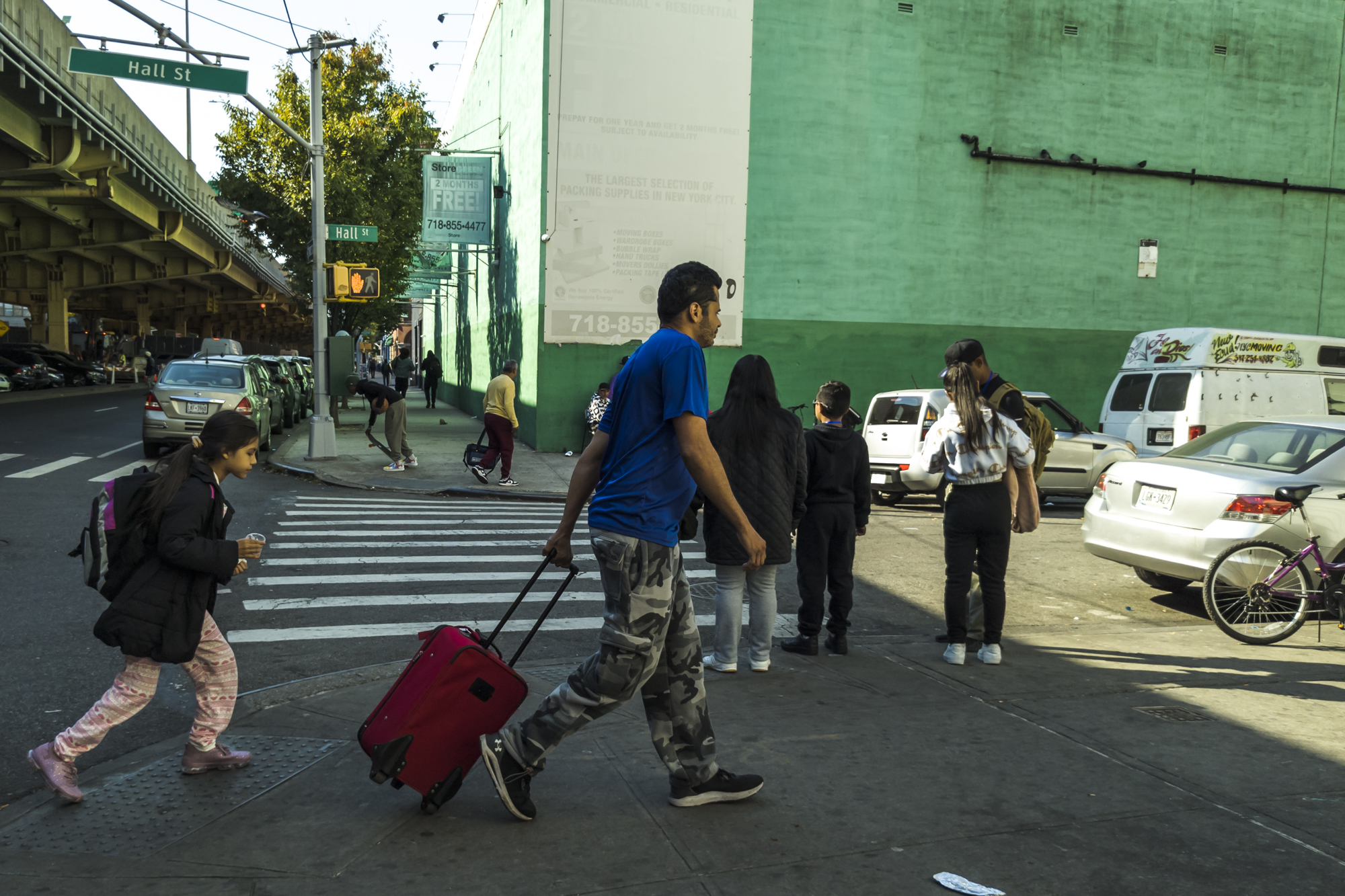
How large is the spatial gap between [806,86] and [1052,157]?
5600mm

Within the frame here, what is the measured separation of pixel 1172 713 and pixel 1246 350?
11131mm

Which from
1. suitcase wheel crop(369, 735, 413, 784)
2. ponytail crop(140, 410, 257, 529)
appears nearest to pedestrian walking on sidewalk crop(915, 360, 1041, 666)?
suitcase wheel crop(369, 735, 413, 784)

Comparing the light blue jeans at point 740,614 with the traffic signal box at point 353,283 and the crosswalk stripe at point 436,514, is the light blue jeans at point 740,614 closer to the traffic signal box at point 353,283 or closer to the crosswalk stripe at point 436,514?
the crosswalk stripe at point 436,514

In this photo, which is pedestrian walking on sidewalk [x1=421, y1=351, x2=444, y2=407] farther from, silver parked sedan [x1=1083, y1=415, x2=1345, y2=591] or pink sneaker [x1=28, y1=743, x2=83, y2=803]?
pink sneaker [x1=28, y1=743, x2=83, y2=803]

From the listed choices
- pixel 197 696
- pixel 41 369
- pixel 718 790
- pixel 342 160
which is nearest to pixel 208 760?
pixel 197 696

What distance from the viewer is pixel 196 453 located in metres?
3.94

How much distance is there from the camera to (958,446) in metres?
5.96

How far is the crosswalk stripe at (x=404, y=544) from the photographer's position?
385 inches

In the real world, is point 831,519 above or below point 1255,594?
above

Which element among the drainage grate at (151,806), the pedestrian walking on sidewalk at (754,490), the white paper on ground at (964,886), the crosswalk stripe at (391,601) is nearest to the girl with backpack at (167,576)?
the drainage grate at (151,806)

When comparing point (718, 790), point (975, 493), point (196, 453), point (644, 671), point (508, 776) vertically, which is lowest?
point (718, 790)

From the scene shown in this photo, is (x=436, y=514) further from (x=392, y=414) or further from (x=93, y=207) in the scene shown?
(x=93, y=207)

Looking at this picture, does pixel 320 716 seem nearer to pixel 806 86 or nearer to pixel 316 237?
pixel 316 237

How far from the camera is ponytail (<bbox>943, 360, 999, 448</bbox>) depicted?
5.92 meters
